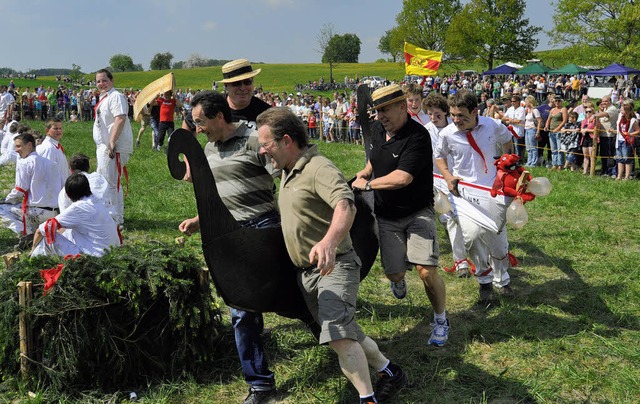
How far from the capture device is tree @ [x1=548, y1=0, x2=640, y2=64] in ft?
123

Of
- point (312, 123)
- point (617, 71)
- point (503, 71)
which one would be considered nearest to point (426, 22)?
point (503, 71)

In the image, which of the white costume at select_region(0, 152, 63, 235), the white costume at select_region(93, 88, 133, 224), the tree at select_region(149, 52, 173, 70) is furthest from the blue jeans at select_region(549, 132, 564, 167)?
the tree at select_region(149, 52, 173, 70)

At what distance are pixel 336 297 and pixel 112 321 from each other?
1.56 m

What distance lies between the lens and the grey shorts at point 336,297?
3432mm

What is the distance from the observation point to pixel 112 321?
400cm

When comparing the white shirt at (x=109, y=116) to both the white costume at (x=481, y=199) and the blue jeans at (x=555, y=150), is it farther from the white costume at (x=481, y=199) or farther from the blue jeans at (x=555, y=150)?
the blue jeans at (x=555, y=150)

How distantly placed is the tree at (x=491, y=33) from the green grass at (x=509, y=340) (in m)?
58.3

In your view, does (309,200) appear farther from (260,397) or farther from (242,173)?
(260,397)

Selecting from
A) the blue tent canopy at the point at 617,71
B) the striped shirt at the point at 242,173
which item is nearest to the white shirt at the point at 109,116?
the striped shirt at the point at 242,173

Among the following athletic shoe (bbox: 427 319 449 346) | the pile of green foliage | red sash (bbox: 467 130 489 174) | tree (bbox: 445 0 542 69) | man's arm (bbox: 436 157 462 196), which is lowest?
athletic shoe (bbox: 427 319 449 346)

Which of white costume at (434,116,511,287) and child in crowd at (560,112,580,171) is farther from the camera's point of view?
child in crowd at (560,112,580,171)

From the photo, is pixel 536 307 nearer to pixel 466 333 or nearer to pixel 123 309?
pixel 466 333

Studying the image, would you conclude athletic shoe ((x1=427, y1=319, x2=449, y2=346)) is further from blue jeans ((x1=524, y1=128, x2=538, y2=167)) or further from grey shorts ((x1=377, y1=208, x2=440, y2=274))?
blue jeans ((x1=524, y1=128, x2=538, y2=167))

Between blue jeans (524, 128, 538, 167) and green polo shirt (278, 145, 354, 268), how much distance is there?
12.9 meters
